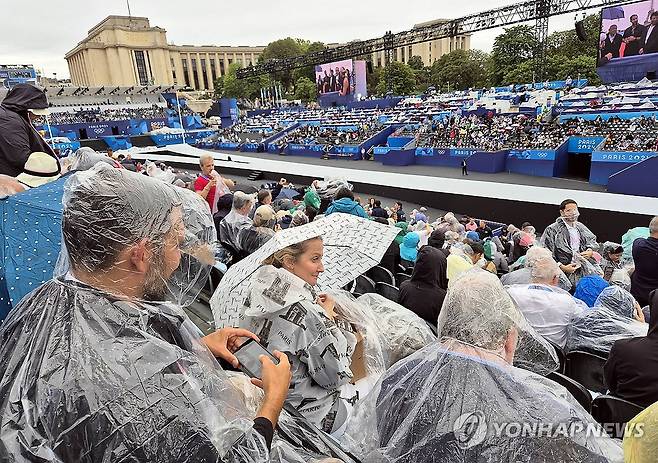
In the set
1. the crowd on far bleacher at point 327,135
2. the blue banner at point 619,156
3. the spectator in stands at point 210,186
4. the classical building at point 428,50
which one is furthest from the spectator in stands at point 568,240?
the classical building at point 428,50

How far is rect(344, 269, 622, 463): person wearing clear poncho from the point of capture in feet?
3.45

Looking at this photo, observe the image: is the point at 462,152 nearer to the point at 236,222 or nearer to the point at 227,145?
the point at 236,222

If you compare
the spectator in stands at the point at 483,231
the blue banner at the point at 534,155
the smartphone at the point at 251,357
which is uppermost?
the smartphone at the point at 251,357

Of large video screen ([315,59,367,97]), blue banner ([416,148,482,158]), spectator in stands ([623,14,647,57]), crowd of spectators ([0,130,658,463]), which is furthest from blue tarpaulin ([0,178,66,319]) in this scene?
large video screen ([315,59,367,97])

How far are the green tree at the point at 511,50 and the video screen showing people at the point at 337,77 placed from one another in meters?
11.1

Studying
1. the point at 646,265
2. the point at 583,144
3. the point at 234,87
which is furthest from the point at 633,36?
the point at 234,87

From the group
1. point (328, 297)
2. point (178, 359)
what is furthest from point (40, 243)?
point (328, 297)

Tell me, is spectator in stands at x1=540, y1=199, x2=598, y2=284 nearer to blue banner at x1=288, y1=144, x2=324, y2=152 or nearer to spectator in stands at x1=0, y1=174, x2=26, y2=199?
spectator in stands at x1=0, y1=174, x2=26, y2=199

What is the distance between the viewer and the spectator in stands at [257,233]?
121 inches

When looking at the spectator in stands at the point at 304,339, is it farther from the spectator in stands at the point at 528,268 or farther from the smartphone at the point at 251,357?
the spectator in stands at the point at 528,268

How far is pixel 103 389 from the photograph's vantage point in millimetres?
713

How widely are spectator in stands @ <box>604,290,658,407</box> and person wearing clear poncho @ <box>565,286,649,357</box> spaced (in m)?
0.48

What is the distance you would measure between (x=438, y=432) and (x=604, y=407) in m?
1.06

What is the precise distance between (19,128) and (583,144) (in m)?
14.3
